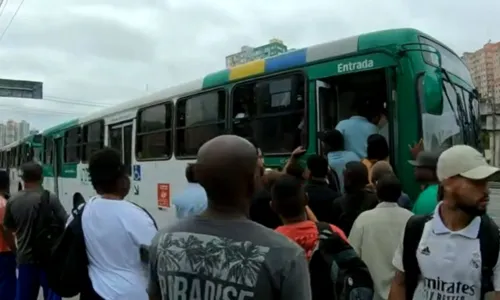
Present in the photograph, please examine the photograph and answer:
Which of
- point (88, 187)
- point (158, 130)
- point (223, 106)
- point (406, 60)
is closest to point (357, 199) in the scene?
point (406, 60)

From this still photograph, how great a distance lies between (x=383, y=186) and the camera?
3.71 metres

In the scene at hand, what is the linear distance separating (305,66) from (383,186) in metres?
3.09

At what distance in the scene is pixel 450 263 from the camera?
257 centimetres

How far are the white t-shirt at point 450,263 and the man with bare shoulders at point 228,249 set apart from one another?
3.40 feet

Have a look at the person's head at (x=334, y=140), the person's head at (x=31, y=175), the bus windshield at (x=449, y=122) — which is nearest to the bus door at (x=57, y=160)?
the person's head at (x=31, y=175)

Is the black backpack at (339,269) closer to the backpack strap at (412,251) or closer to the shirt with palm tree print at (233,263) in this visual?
the backpack strap at (412,251)

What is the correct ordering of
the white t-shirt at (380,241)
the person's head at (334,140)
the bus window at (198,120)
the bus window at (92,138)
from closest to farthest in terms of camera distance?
the white t-shirt at (380,241)
the person's head at (334,140)
the bus window at (198,120)
the bus window at (92,138)

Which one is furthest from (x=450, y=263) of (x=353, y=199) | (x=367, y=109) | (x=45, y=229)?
(x=367, y=109)

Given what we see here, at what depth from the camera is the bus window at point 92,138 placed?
12.8 m

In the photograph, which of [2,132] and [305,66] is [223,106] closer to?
[305,66]

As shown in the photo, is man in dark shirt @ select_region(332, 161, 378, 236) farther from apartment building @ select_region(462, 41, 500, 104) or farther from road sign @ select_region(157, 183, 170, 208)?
apartment building @ select_region(462, 41, 500, 104)

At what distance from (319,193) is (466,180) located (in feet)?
6.41

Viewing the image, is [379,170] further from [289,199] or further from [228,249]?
[228,249]

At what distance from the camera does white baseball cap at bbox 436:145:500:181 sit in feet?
8.56
